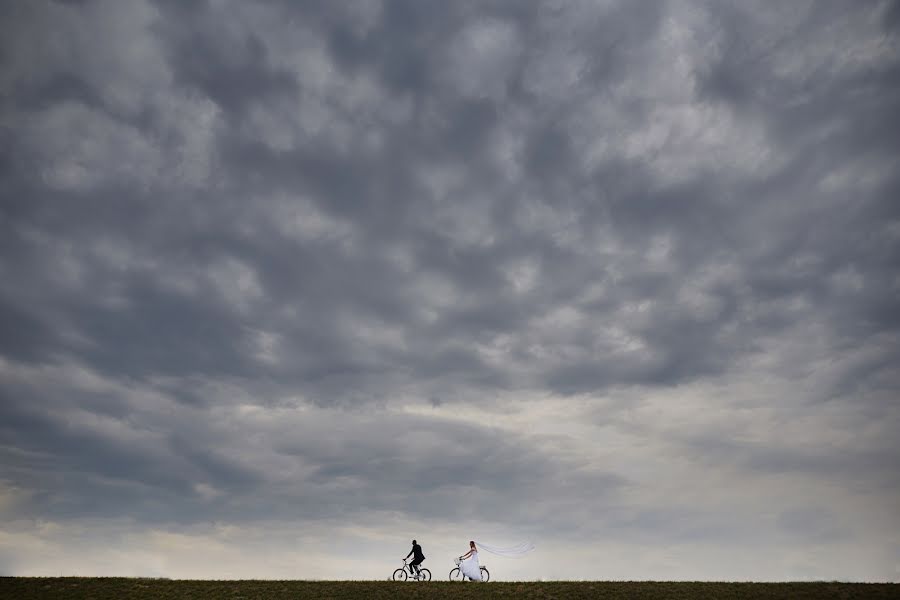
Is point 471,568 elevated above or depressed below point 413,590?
above

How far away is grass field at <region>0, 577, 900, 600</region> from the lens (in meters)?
42.0

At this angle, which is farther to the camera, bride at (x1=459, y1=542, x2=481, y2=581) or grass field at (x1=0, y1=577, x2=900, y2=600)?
bride at (x1=459, y1=542, x2=481, y2=581)

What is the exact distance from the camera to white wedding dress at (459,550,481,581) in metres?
47.9

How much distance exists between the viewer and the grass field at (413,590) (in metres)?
42.0

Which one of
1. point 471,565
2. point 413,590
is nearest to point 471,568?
point 471,565

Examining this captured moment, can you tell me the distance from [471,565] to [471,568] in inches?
8.5

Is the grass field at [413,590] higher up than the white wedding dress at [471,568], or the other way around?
the white wedding dress at [471,568]

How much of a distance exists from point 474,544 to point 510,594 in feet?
21.5

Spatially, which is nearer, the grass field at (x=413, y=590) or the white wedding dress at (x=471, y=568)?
the grass field at (x=413, y=590)

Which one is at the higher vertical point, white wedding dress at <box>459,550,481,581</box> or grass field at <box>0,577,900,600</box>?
white wedding dress at <box>459,550,481,581</box>

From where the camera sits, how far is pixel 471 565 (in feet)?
158

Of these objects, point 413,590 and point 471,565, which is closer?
point 413,590

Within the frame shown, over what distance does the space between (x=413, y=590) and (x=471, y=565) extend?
17.7 feet

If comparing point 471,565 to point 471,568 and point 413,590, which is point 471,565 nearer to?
point 471,568
